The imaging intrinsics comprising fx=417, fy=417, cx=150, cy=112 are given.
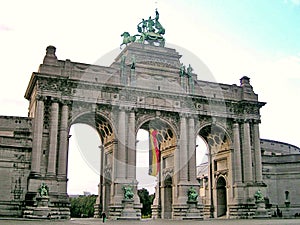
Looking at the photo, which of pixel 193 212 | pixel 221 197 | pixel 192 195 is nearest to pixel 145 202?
pixel 221 197

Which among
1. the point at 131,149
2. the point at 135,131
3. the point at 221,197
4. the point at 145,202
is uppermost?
the point at 135,131

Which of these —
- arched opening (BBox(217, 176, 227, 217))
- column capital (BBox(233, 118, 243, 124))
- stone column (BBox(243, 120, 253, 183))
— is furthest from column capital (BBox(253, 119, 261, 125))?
arched opening (BBox(217, 176, 227, 217))

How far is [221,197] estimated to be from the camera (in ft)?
178

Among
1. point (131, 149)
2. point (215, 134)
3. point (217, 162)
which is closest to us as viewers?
point (131, 149)

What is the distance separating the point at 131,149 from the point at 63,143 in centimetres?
766

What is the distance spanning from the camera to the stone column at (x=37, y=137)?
Answer: 42.4 metres

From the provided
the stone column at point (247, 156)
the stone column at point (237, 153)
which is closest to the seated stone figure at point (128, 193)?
the stone column at point (237, 153)

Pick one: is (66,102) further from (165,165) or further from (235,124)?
(235,124)

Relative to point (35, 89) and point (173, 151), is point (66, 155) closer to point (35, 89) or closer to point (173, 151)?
point (35, 89)

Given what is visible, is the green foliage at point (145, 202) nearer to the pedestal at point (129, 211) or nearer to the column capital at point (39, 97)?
the pedestal at point (129, 211)

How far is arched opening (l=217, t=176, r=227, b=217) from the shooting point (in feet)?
175

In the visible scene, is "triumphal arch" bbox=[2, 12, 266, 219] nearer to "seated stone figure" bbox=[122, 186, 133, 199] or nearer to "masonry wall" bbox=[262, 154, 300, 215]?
"seated stone figure" bbox=[122, 186, 133, 199]

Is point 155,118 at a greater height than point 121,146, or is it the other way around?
point 155,118

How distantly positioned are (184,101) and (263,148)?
18040 mm
